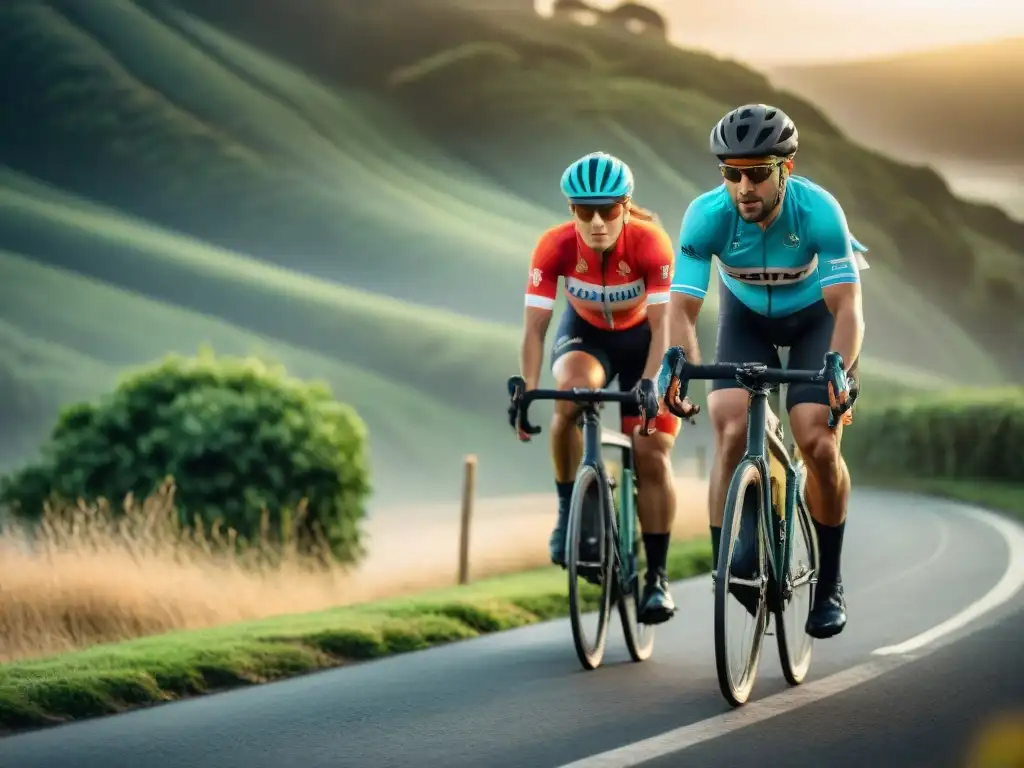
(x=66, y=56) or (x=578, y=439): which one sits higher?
(x=66, y=56)

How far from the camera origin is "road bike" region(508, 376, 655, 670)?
31.4ft

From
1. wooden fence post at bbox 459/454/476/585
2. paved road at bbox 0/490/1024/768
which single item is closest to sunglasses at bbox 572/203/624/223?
paved road at bbox 0/490/1024/768

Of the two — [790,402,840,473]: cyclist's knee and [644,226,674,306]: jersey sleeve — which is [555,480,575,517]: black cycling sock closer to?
[644,226,674,306]: jersey sleeve

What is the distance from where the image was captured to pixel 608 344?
1049cm

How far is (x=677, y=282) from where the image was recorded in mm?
8812

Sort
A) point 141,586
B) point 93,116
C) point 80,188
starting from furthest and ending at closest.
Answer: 1. point 93,116
2. point 80,188
3. point 141,586

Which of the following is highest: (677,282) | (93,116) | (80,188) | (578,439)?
(93,116)

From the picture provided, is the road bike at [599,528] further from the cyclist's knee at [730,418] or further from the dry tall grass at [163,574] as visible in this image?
the dry tall grass at [163,574]

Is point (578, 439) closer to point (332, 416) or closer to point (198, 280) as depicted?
point (332, 416)

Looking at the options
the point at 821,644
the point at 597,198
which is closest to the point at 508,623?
the point at 821,644

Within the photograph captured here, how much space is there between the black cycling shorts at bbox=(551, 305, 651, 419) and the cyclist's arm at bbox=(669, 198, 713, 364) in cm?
160

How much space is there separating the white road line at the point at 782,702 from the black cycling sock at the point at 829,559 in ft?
1.59

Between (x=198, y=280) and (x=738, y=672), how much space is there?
73.7 m

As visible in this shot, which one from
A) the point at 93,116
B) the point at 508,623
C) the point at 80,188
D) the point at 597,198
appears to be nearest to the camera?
the point at 597,198
